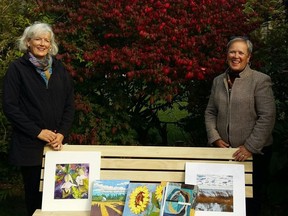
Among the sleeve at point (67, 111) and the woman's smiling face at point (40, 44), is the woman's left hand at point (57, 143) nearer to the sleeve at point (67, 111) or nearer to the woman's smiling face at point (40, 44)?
the sleeve at point (67, 111)

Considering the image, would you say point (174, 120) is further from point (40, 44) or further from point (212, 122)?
point (40, 44)

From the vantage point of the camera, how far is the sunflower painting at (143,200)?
3344 millimetres

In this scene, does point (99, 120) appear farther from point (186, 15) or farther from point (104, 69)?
point (186, 15)

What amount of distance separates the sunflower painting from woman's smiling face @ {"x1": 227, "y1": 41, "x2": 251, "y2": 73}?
113 cm

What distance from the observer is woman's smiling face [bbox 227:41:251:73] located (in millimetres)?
3691

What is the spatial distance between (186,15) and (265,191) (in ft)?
7.92

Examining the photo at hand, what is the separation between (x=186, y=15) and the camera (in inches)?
197

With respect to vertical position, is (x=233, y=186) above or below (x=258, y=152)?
below

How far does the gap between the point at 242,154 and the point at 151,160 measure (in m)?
0.73

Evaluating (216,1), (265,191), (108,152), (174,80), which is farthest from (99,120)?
(265,191)

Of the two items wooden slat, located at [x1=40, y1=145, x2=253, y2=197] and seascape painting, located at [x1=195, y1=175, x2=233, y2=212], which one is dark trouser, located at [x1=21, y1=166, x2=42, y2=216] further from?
seascape painting, located at [x1=195, y1=175, x2=233, y2=212]

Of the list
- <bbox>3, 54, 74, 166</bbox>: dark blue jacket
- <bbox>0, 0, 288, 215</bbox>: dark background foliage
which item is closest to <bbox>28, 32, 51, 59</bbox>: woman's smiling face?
<bbox>3, 54, 74, 166</bbox>: dark blue jacket

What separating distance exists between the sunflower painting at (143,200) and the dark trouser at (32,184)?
890mm

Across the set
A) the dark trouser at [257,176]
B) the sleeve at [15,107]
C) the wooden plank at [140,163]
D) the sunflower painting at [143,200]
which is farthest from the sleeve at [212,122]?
the sleeve at [15,107]
